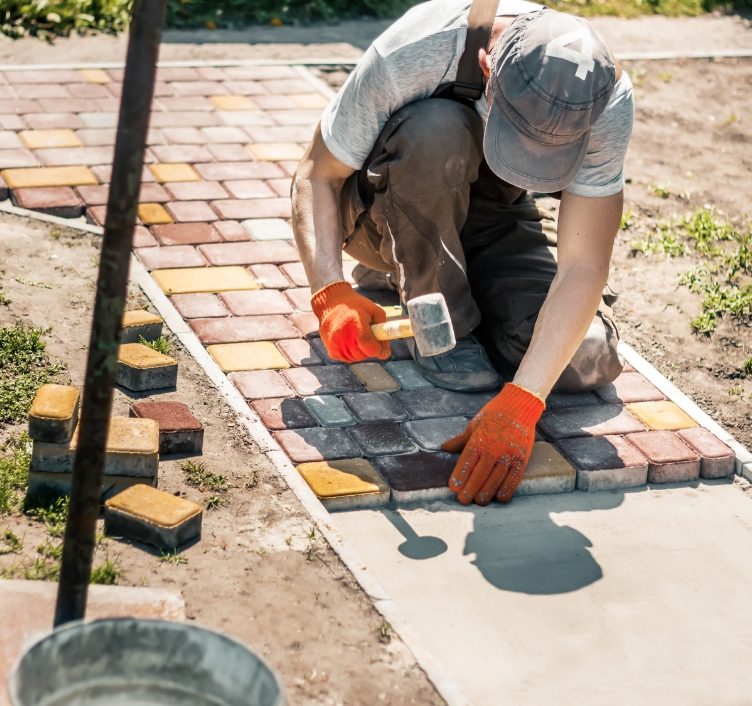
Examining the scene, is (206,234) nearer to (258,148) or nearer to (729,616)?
(258,148)

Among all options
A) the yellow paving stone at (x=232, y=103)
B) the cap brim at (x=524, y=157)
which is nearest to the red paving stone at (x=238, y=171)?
the yellow paving stone at (x=232, y=103)

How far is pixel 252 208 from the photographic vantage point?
17.1 feet

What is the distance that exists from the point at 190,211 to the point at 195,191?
0.78ft

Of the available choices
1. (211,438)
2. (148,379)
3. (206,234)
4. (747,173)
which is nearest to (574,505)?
(211,438)

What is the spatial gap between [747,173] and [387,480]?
13.5ft

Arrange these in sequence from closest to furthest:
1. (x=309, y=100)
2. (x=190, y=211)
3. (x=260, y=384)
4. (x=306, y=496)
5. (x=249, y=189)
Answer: (x=306, y=496) < (x=260, y=384) < (x=190, y=211) < (x=249, y=189) < (x=309, y=100)

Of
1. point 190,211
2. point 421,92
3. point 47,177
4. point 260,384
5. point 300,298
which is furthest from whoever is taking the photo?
point 47,177

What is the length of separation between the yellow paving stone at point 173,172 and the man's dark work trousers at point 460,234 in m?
1.51

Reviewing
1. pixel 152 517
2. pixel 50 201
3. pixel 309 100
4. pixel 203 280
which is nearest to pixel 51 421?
pixel 152 517

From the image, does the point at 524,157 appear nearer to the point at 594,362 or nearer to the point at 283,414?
the point at 594,362

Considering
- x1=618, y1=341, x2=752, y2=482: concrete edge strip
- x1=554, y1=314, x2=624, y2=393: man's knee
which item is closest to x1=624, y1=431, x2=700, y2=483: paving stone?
x1=618, y1=341, x2=752, y2=482: concrete edge strip

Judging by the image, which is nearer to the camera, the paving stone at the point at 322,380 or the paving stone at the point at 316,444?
the paving stone at the point at 316,444

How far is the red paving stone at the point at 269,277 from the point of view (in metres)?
4.57

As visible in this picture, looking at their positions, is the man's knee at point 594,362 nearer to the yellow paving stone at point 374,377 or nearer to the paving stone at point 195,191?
the yellow paving stone at point 374,377
